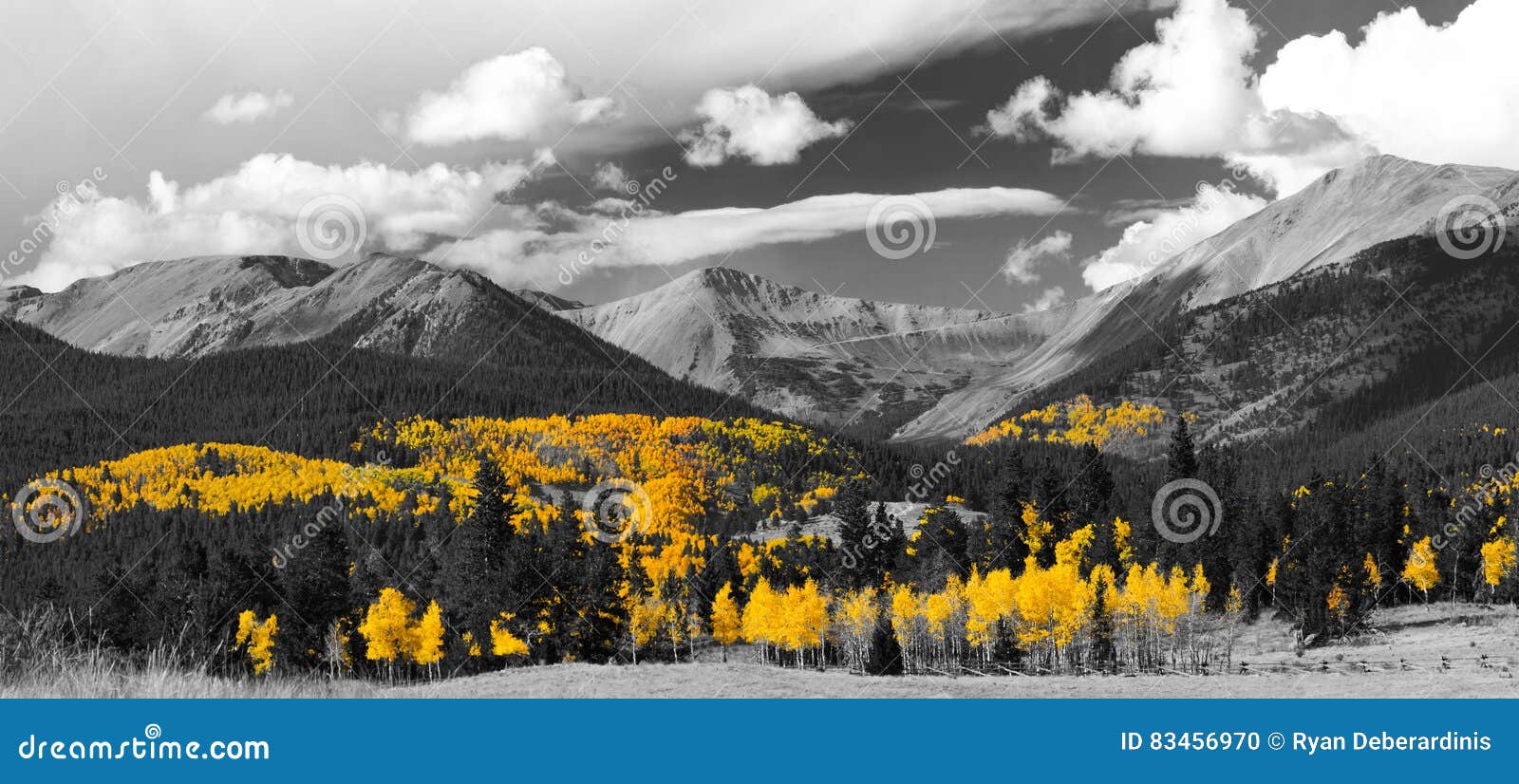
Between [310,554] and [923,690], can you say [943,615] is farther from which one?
[923,690]

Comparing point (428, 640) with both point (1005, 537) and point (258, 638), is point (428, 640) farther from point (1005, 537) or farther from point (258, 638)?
point (1005, 537)

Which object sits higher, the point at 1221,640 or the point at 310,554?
the point at 310,554

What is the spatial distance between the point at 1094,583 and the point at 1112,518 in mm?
33264

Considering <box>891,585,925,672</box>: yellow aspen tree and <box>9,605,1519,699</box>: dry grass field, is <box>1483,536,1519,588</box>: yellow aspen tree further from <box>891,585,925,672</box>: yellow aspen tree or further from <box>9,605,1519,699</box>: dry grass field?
<box>891,585,925,672</box>: yellow aspen tree

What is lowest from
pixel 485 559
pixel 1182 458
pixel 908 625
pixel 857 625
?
pixel 908 625

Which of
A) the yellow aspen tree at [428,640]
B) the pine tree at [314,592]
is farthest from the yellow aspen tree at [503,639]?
the pine tree at [314,592]

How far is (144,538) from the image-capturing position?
170 metres

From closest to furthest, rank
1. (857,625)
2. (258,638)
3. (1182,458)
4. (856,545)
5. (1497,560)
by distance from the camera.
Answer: (258,638), (857,625), (1497,560), (856,545), (1182,458)

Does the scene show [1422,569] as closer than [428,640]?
No

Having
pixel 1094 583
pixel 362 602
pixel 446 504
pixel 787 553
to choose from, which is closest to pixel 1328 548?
pixel 1094 583

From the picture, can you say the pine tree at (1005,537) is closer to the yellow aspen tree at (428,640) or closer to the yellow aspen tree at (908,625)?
the yellow aspen tree at (908,625)

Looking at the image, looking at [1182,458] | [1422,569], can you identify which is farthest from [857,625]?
[1422,569]

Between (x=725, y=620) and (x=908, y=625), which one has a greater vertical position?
(x=908, y=625)

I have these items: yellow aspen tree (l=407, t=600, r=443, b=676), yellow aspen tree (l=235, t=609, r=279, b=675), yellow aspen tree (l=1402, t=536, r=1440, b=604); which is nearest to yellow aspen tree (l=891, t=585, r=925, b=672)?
yellow aspen tree (l=407, t=600, r=443, b=676)
